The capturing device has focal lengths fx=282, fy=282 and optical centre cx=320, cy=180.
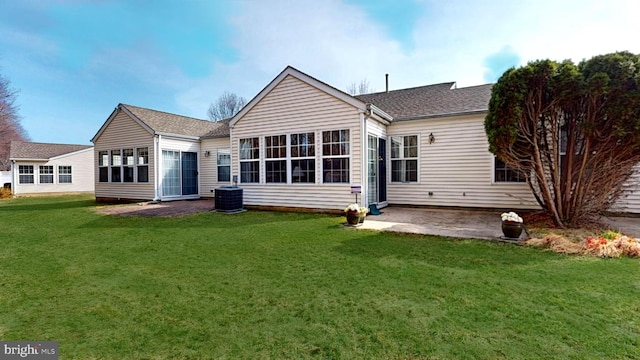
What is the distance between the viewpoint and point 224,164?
564 inches

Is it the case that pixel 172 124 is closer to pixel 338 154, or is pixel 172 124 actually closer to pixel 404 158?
pixel 338 154

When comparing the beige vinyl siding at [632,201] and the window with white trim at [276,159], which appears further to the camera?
the window with white trim at [276,159]

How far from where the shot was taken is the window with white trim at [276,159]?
→ 10141 mm

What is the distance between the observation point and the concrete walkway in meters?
6.29

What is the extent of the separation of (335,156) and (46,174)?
27.2 metres

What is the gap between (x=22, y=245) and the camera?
5672 millimetres

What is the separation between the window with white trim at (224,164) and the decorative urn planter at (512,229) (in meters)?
12.0

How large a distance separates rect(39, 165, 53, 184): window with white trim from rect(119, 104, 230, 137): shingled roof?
615 inches

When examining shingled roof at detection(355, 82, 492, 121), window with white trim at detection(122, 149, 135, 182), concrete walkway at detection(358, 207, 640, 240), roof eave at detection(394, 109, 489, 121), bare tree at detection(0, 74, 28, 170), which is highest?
bare tree at detection(0, 74, 28, 170)

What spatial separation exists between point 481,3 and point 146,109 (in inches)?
623

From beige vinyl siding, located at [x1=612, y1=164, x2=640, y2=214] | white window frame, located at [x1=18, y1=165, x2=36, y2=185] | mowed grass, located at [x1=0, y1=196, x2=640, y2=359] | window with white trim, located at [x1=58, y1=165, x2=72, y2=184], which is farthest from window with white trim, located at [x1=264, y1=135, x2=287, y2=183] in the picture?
white window frame, located at [x1=18, y1=165, x2=36, y2=185]

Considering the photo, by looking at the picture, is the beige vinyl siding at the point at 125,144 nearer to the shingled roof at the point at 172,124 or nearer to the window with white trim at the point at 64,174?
the shingled roof at the point at 172,124

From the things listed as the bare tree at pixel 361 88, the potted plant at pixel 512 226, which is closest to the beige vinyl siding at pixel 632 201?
the potted plant at pixel 512 226
